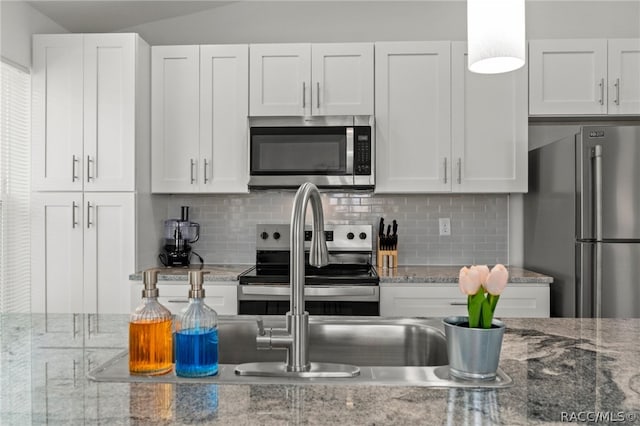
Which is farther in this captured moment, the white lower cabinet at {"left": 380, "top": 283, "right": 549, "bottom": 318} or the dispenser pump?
the white lower cabinet at {"left": 380, "top": 283, "right": 549, "bottom": 318}

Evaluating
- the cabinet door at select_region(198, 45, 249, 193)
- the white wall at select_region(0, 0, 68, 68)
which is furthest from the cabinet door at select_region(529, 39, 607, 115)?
the white wall at select_region(0, 0, 68, 68)

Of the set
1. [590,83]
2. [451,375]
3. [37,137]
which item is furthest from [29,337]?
[590,83]

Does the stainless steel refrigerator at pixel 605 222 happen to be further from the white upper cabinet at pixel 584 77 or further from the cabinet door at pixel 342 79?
the cabinet door at pixel 342 79

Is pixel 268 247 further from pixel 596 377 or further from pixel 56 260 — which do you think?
pixel 596 377

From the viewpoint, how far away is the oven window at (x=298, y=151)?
328 centimetres

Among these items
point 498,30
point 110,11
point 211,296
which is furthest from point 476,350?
point 110,11

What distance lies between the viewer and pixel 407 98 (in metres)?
3.33

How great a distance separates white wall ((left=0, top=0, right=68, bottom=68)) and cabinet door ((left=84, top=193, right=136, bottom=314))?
0.90 metres

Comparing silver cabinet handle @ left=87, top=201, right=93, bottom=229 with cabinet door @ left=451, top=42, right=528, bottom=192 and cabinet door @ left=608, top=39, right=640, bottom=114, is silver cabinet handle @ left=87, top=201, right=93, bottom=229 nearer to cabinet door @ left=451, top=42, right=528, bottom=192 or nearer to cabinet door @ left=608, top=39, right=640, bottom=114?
cabinet door @ left=451, top=42, right=528, bottom=192

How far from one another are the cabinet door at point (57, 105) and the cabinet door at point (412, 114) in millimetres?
1852

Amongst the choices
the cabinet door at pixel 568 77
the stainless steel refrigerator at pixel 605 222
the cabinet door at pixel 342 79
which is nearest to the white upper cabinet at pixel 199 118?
the cabinet door at pixel 342 79

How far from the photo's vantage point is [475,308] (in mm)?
1039

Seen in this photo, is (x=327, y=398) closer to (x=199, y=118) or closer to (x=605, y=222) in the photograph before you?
(x=605, y=222)

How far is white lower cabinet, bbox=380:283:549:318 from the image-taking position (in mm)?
2998
